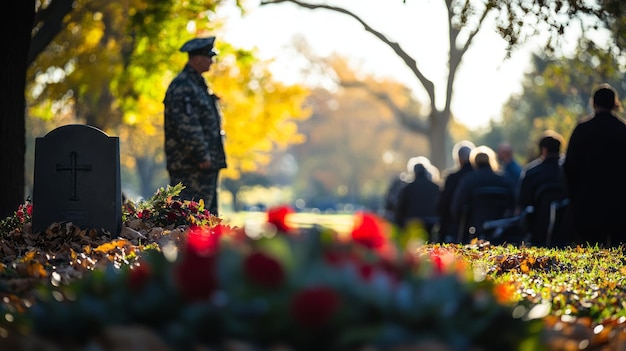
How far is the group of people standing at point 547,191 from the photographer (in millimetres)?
10516

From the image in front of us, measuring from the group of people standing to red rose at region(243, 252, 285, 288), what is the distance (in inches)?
294

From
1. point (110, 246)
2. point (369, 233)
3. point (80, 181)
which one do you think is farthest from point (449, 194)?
point (369, 233)

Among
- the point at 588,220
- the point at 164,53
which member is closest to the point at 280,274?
the point at 588,220

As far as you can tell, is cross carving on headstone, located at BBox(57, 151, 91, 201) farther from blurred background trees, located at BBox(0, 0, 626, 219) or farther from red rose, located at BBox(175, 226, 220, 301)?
red rose, located at BBox(175, 226, 220, 301)

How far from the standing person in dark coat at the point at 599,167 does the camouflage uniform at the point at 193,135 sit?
3.64 meters

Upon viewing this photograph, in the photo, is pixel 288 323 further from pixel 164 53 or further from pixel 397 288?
pixel 164 53

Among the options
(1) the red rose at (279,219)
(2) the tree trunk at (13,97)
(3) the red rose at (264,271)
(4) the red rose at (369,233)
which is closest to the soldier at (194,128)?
(2) the tree trunk at (13,97)

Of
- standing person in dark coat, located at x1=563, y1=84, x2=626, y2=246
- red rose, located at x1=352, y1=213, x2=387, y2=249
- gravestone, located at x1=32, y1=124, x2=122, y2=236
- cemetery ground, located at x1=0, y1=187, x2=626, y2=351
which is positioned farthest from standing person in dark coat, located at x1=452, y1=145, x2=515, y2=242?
red rose, located at x1=352, y1=213, x2=387, y2=249

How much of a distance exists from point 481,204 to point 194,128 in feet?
14.8

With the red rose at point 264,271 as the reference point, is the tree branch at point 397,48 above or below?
above

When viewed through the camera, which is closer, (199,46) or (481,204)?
(199,46)

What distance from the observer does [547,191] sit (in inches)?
495

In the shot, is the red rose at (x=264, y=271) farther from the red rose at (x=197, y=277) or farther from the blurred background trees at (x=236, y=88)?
the blurred background trees at (x=236, y=88)

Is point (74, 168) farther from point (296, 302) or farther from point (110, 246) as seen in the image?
point (296, 302)
